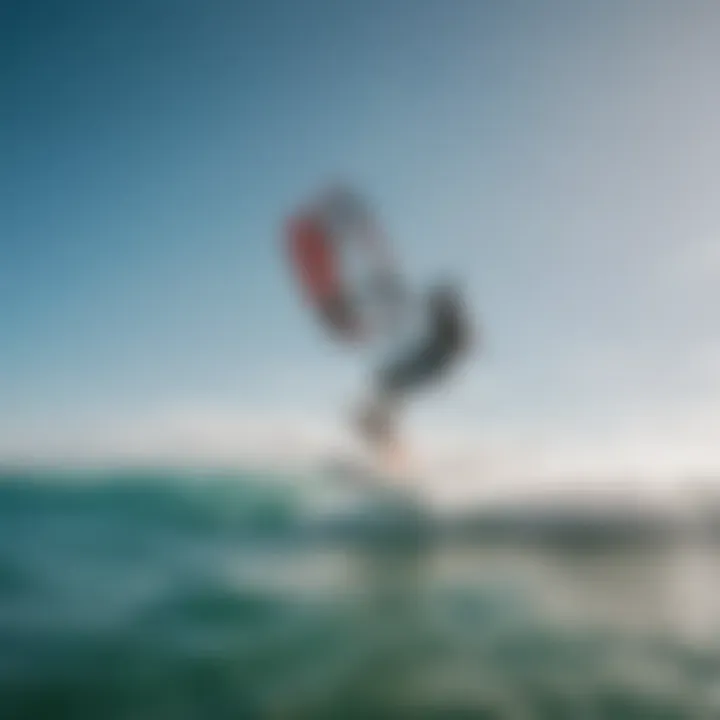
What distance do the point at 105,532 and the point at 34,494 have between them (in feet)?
0.90

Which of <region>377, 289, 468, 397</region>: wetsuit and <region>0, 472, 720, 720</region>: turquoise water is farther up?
<region>377, 289, 468, 397</region>: wetsuit

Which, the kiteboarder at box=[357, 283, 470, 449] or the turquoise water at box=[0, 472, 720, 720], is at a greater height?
the kiteboarder at box=[357, 283, 470, 449]

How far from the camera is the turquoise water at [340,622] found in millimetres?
2246

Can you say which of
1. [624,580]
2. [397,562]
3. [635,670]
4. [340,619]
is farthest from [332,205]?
[635,670]

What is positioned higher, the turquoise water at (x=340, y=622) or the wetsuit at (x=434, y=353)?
the wetsuit at (x=434, y=353)

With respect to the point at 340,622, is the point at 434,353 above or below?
above

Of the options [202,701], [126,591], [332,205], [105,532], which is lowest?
[202,701]

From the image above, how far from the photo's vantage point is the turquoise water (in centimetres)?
225

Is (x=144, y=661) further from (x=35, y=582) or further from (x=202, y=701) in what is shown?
(x=35, y=582)

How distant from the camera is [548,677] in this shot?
2254mm

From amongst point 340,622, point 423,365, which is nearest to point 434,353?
point 423,365

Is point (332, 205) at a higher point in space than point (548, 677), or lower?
higher

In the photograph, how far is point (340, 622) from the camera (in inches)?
91.3

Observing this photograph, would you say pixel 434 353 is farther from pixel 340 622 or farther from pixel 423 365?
pixel 340 622
